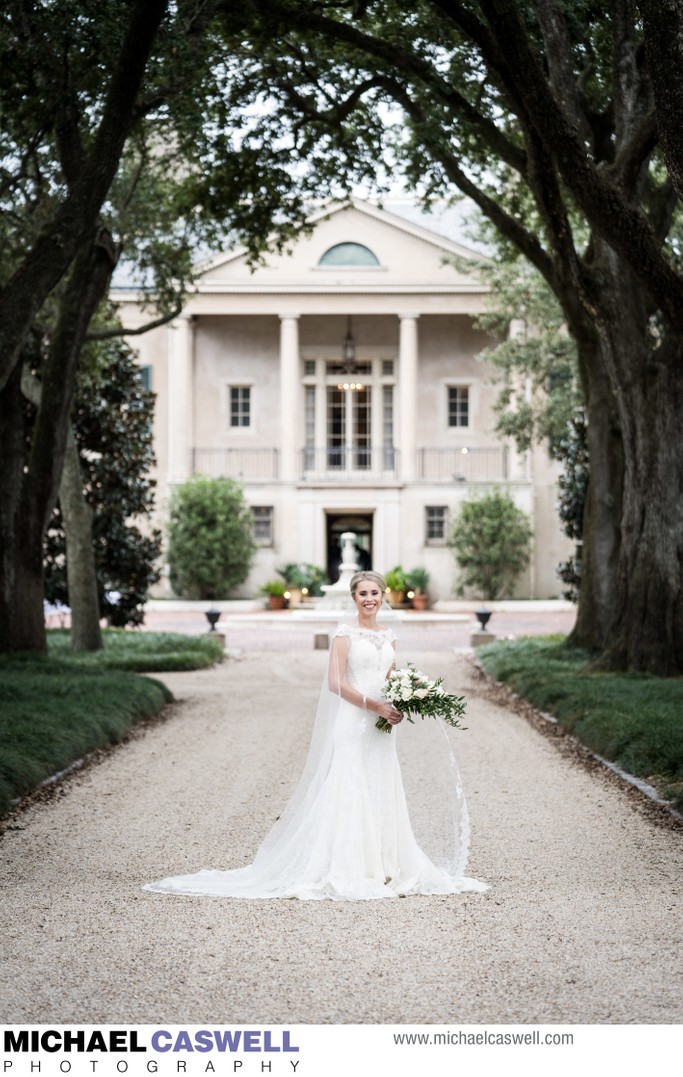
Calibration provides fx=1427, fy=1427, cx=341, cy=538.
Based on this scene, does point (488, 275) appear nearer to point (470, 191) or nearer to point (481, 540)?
point (481, 540)

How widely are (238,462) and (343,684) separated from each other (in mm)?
31494

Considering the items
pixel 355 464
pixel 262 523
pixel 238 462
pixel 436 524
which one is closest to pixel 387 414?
pixel 355 464

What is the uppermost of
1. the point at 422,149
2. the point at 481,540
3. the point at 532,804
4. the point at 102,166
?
the point at 422,149

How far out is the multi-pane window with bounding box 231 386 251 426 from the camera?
3844cm

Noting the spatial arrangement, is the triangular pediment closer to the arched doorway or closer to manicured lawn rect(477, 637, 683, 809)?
the arched doorway

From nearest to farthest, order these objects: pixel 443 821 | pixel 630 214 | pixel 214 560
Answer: pixel 443 821
pixel 630 214
pixel 214 560

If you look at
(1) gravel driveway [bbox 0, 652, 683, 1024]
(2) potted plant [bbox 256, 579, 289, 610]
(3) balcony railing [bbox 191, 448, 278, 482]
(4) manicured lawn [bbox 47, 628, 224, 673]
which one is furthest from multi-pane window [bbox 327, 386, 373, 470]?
(1) gravel driveway [bbox 0, 652, 683, 1024]

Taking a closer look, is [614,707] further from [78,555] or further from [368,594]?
[78,555]

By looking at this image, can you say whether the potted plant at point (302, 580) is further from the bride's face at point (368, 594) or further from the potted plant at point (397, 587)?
the bride's face at point (368, 594)

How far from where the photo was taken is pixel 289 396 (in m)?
36.3

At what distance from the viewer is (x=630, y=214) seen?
9.82m

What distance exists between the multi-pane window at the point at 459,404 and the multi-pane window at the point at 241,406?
17.8 ft

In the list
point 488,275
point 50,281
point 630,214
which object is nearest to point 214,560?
point 488,275

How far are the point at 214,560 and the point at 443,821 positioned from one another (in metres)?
26.7
